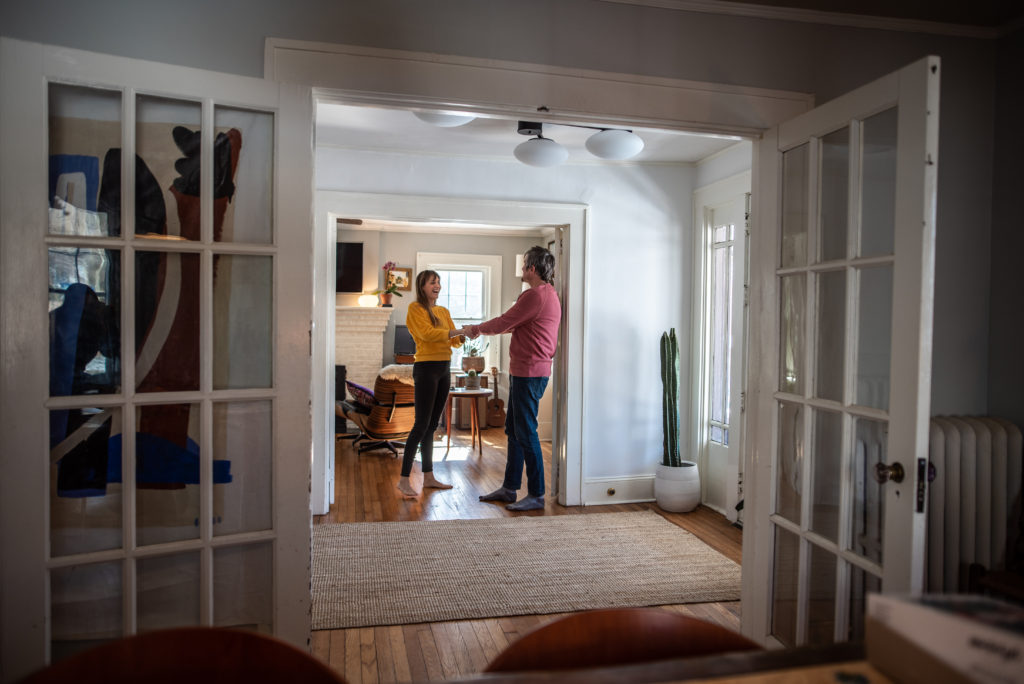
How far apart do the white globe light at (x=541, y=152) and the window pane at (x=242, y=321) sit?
2.13 meters

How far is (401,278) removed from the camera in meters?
8.09

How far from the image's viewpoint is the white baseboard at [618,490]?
464 centimetres

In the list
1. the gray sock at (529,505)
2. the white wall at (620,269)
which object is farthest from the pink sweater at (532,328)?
the gray sock at (529,505)

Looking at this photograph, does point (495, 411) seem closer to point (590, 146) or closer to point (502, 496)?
point (502, 496)

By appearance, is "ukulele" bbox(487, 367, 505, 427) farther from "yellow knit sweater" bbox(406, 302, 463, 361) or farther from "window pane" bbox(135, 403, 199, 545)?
"window pane" bbox(135, 403, 199, 545)

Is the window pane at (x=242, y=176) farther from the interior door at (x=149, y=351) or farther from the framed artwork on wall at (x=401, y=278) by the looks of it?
the framed artwork on wall at (x=401, y=278)

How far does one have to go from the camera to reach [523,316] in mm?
4145

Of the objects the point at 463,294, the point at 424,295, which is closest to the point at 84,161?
the point at 424,295

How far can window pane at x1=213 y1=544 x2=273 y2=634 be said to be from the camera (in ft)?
6.23

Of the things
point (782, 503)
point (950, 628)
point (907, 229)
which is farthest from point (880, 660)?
point (782, 503)

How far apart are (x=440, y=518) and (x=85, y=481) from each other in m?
2.69

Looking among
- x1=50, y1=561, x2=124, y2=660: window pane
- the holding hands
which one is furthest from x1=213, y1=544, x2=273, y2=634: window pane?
the holding hands

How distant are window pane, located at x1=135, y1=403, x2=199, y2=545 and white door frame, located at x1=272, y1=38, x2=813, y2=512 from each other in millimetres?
1049

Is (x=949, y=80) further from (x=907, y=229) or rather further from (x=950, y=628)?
(x=950, y=628)
